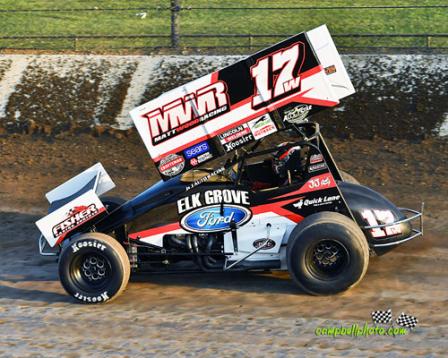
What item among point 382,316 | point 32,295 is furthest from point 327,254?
point 32,295

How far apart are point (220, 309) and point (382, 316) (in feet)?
5.72

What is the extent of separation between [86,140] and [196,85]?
713 centimetres

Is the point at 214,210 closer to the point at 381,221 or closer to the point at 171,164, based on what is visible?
the point at 171,164

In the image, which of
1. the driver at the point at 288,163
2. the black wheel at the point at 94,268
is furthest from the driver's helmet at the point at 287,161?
the black wheel at the point at 94,268

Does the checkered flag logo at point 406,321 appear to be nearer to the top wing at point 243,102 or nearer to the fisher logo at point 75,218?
the top wing at point 243,102

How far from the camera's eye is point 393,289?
30.6 feet

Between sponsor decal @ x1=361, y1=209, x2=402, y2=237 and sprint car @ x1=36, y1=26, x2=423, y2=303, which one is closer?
sprint car @ x1=36, y1=26, x2=423, y2=303

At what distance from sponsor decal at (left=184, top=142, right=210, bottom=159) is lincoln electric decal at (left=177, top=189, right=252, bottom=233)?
467 mm

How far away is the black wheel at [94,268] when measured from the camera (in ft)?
30.6

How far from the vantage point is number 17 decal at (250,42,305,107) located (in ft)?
29.6

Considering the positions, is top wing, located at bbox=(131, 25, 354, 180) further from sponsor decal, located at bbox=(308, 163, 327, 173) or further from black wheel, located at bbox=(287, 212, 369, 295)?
black wheel, located at bbox=(287, 212, 369, 295)

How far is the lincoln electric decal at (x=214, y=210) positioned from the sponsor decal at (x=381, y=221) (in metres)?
1.40

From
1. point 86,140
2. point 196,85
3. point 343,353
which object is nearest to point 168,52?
point 86,140
